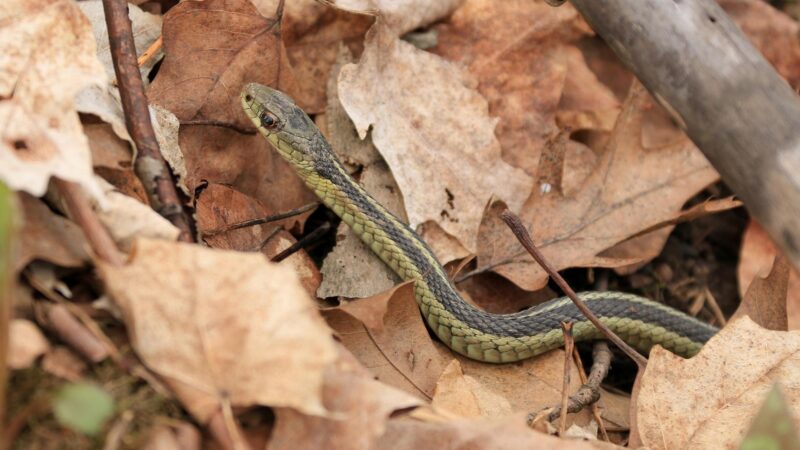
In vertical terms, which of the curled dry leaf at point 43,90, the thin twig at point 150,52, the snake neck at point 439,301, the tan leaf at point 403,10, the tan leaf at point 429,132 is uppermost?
the curled dry leaf at point 43,90

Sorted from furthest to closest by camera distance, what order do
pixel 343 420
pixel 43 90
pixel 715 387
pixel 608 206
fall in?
pixel 608 206 < pixel 715 387 < pixel 43 90 < pixel 343 420

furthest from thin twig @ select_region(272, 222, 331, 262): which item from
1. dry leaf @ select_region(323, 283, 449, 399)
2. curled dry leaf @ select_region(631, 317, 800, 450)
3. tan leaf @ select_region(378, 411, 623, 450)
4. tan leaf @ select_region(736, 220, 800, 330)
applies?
tan leaf @ select_region(736, 220, 800, 330)

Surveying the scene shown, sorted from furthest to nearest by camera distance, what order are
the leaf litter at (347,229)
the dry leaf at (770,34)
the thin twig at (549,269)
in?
the dry leaf at (770,34) < the thin twig at (549,269) < the leaf litter at (347,229)

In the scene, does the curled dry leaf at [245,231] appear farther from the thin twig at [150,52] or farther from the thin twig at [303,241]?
the thin twig at [150,52]

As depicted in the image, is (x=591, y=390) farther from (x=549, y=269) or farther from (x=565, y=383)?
(x=549, y=269)

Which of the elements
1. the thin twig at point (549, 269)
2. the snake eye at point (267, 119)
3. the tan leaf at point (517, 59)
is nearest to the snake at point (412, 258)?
the snake eye at point (267, 119)

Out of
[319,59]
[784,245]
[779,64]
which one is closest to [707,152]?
[784,245]

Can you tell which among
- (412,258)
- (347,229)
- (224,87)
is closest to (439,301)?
(412,258)
